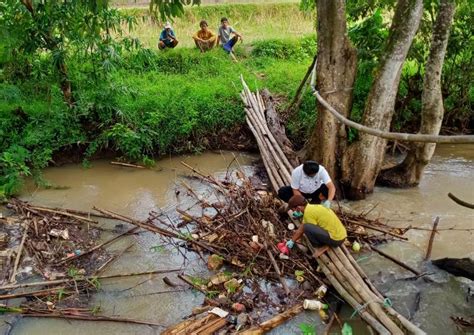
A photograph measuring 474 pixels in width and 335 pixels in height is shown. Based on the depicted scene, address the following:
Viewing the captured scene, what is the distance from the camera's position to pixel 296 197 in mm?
5906

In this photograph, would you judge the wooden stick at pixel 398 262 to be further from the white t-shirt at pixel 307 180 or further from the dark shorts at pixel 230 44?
the dark shorts at pixel 230 44

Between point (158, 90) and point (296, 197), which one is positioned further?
point (158, 90)

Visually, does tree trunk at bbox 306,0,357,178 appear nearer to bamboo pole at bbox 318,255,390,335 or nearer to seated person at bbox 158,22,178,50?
bamboo pole at bbox 318,255,390,335

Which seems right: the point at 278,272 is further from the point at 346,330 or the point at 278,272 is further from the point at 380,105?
the point at 380,105

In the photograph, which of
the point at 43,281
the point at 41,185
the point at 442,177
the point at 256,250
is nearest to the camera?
the point at 43,281

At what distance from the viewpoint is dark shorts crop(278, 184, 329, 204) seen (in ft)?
19.7

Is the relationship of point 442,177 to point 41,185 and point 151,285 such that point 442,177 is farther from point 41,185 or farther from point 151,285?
point 41,185

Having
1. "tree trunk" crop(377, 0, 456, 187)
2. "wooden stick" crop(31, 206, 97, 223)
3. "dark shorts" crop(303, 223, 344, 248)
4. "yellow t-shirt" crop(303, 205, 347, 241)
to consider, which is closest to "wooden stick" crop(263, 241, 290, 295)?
"dark shorts" crop(303, 223, 344, 248)

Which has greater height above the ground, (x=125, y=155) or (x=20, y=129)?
(x=20, y=129)

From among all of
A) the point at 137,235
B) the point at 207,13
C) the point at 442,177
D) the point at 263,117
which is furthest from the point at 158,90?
the point at 207,13

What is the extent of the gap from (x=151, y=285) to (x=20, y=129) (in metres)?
4.53

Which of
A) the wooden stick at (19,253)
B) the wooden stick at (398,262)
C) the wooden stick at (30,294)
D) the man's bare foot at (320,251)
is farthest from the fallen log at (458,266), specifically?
the wooden stick at (19,253)

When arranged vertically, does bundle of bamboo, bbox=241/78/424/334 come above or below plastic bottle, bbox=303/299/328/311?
above

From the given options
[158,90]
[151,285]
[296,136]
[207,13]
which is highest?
[207,13]
